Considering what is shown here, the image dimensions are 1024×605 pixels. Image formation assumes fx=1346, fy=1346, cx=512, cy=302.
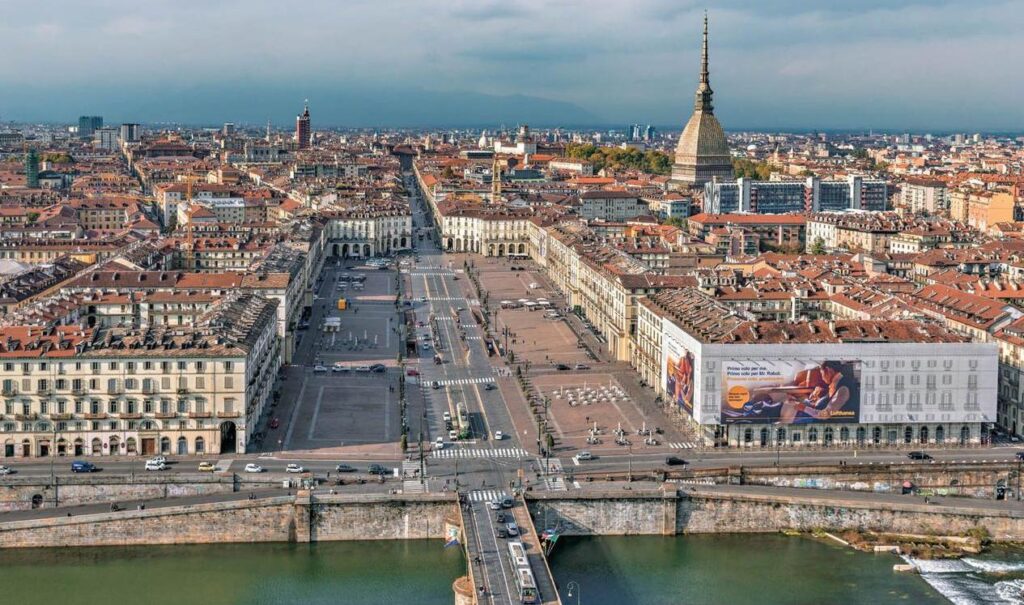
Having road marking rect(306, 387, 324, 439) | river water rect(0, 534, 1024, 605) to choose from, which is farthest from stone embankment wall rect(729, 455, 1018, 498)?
road marking rect(306, 387, 324, 439)

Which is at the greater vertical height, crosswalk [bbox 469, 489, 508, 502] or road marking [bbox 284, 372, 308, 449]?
road marking [bbox 284, 372, 308, 449]

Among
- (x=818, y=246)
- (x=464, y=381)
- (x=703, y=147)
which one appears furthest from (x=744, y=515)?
(x=703, y=147)

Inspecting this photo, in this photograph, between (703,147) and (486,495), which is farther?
(703,147)

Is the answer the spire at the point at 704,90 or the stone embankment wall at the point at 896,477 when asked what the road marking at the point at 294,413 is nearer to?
the stone embankment wall at the point at 896,477

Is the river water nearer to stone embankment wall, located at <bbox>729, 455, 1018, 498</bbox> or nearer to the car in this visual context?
stone embankment wall, located at <bbox>729, 455, 1018, 498</bbox>

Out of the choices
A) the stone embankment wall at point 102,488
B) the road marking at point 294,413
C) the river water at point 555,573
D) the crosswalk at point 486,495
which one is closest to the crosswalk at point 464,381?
the road marking at point 294,413

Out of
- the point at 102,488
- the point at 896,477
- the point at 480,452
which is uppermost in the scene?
the point at 480,452

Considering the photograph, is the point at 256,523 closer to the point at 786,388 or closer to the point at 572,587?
the point at 572,587

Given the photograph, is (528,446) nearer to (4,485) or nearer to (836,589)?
(836,589)
